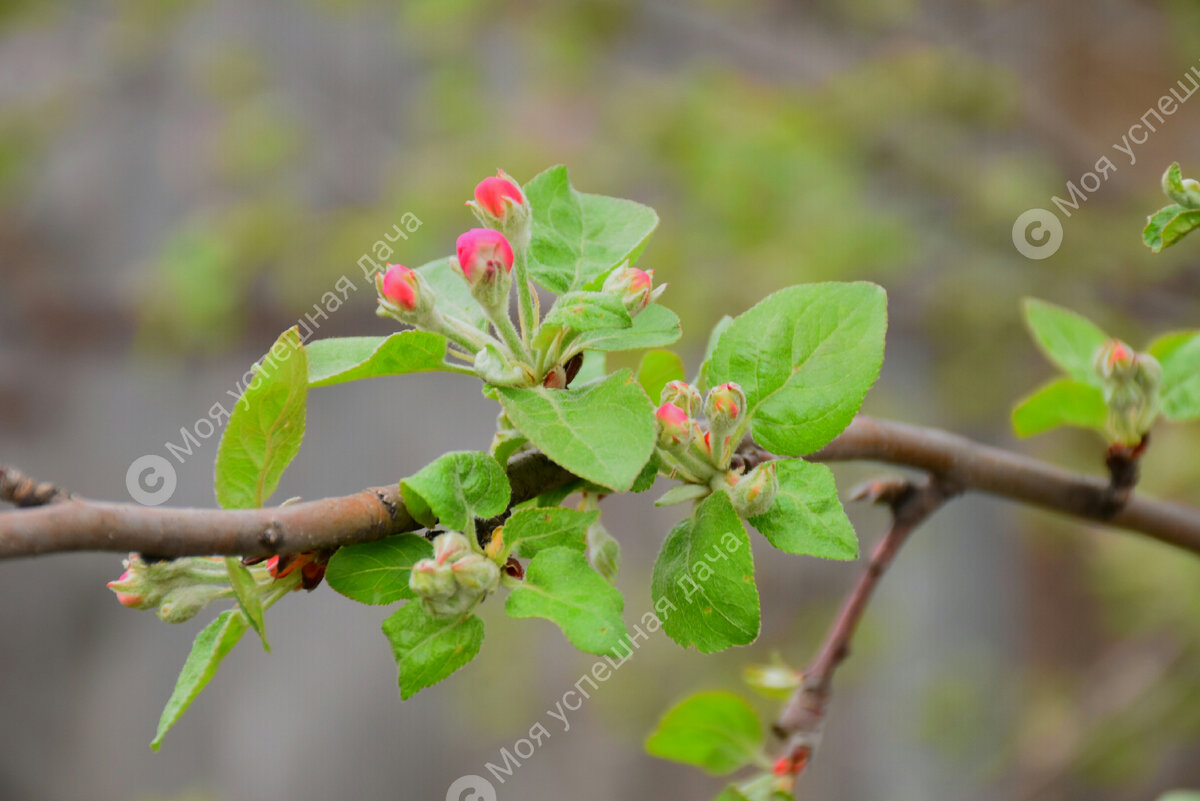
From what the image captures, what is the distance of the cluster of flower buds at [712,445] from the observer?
407 mm

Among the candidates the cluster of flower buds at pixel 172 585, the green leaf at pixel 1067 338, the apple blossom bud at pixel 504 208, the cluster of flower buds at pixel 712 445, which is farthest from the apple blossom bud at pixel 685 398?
the green leaf at pixel 1067 338

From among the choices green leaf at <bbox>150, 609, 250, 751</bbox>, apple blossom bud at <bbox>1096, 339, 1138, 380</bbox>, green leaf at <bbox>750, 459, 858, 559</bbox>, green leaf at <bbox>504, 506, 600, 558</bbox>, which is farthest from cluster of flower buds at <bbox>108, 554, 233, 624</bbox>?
apple blossom bud at <bbox>1096, 339, 1138, 380</bbox>

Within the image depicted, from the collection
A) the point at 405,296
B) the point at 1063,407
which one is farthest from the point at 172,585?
the point at 1063,407

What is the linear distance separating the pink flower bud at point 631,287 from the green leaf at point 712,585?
92mm

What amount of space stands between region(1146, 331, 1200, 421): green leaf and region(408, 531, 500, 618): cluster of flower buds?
1.45 feet

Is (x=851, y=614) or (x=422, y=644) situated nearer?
(x=422, y=644)

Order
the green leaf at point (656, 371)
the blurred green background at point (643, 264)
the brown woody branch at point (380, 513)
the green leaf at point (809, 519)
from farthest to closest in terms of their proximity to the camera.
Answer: the blurred green background at point (643, 264)
the green leaf at point (656, 371)
the green leaf at point (809, 519)
the brown woody branch at point (380, 513)

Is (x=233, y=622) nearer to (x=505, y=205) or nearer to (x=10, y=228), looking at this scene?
(x=505, y=205)

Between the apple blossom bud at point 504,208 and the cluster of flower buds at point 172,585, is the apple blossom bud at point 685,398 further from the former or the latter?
the cluster of flower buds at point 172,585

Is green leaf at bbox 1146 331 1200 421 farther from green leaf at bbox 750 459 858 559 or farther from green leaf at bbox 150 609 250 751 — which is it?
green leaf at bbox 150 609 250 751

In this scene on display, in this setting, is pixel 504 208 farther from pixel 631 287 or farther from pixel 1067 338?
pixel 1067 338

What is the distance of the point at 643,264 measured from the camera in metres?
2.15

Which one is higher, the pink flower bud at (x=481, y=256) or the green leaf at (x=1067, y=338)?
the green leaf at (x=1067, y=338)

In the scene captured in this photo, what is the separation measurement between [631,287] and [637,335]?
33mm
